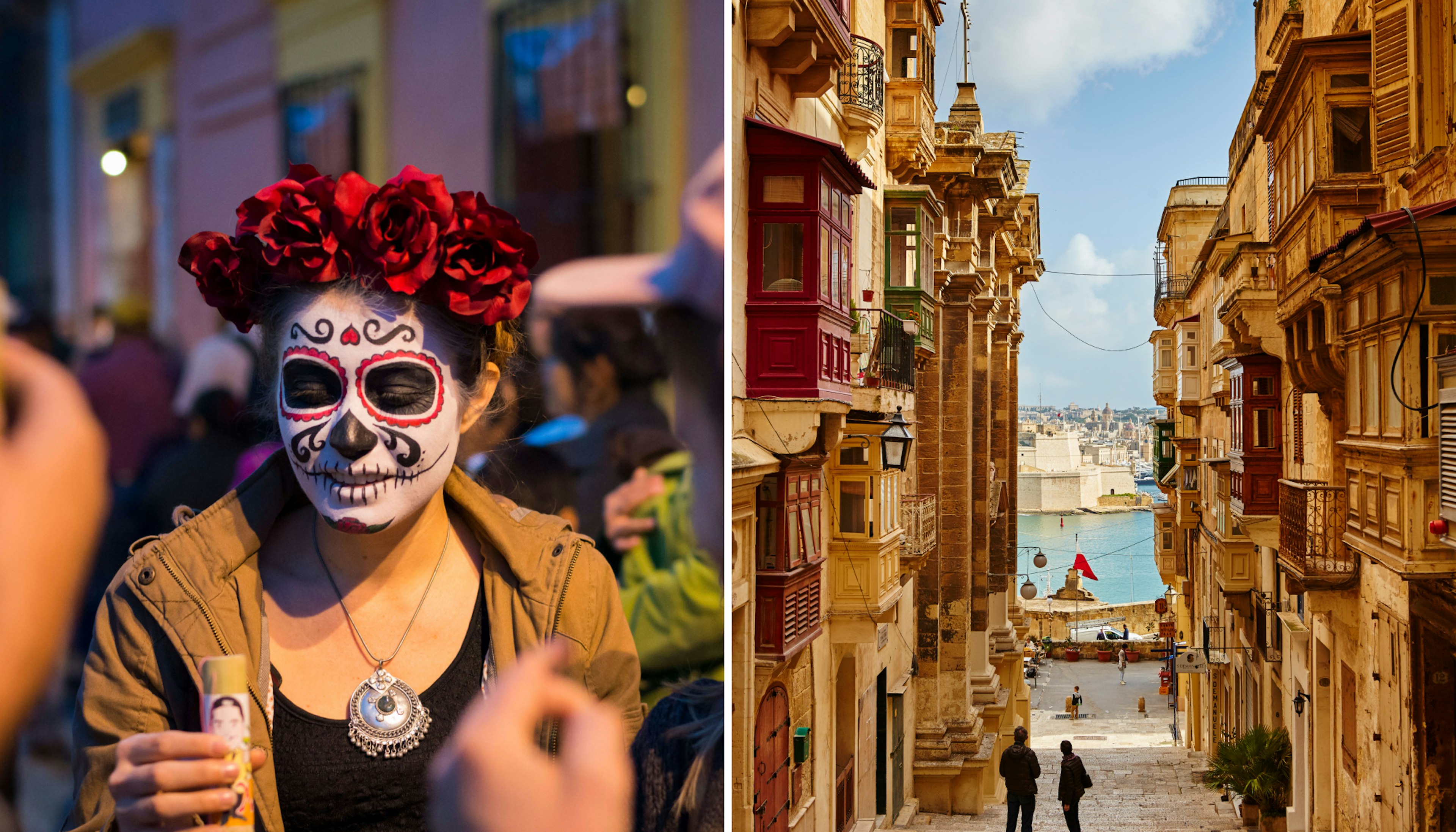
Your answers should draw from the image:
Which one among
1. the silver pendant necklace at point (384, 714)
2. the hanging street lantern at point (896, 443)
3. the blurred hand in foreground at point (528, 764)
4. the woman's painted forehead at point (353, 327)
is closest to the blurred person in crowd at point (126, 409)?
the woman's painted forehead at point (353, 327)

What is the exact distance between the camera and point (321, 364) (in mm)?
4012

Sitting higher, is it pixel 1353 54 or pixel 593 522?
pixel 1353 54

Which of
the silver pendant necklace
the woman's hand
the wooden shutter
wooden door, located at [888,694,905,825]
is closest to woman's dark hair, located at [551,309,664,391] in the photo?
the silver pendant necklace

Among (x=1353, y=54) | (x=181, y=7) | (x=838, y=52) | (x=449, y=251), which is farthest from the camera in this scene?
(x=1353, y=54)

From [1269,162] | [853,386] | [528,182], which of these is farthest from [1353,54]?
[528,182]

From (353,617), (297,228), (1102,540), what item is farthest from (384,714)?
(1102,540)

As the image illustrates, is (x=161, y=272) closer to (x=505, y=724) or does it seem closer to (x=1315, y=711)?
(x=505, y=724)

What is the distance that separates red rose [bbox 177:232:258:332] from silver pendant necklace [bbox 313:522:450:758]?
1110mm

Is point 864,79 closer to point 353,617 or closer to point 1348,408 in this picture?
point 1348,408

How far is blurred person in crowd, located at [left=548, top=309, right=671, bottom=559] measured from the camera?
4.50m

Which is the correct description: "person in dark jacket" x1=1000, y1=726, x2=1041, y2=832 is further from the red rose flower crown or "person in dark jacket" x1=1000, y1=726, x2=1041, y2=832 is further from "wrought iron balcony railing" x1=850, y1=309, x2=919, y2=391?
the red rose flower crown

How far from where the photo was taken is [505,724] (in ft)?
13.5

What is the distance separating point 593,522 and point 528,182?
1248 millimetres

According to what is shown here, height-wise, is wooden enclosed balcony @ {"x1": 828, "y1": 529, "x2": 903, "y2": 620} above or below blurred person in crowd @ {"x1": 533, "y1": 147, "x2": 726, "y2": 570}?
below
